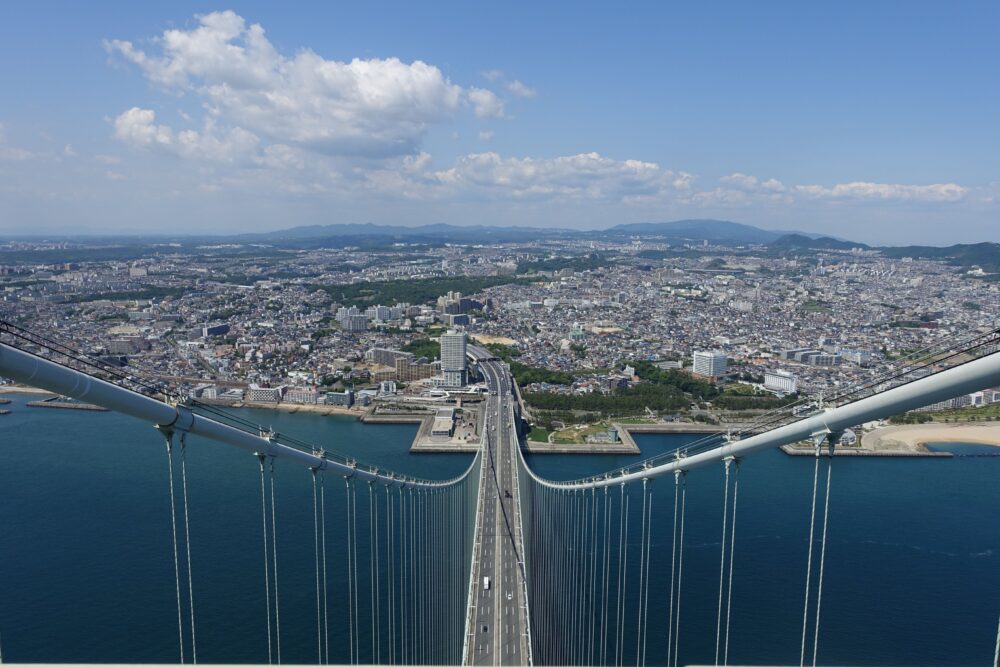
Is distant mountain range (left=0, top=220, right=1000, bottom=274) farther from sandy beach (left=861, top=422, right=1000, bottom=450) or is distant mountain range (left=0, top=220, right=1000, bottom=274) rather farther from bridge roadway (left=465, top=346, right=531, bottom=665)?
bridge roadway (left=465, top=346, right=531, bottom=665)

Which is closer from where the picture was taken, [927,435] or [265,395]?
[927,435]

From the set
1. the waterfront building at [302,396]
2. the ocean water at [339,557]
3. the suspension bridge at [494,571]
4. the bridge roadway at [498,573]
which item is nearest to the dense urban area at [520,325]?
the waterfront building at [302,396]

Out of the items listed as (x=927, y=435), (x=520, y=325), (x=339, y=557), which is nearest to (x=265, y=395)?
(x=339, y=557)

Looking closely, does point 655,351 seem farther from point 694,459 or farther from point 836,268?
point 836,268

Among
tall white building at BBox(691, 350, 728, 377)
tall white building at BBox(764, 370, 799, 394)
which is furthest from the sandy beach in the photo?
tall white building at BBox(691, 350, 728, 377)

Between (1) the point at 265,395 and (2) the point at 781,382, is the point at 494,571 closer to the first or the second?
(1) the point at 265,395

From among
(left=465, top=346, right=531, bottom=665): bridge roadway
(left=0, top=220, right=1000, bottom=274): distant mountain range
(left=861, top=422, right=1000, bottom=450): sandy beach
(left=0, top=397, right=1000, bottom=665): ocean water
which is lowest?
(left=861, top=422, right=1000, bottom=450): sandy beach

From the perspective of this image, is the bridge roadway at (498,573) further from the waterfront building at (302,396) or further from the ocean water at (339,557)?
the waterfront building at (302,396)
